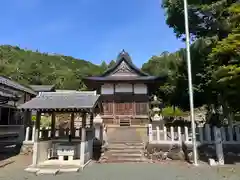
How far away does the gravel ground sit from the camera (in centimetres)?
833

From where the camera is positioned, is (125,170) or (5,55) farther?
(5,55)

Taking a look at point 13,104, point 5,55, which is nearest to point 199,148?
point 13,104

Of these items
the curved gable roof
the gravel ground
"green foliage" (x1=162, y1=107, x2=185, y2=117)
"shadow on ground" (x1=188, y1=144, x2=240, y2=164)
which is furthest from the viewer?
"green foliage" (x1=162, y1=107, x2=185, y2=117)

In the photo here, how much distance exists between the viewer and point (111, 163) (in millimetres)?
11078

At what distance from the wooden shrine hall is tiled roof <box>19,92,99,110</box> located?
9.40 m

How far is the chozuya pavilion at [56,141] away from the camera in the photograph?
1036cm

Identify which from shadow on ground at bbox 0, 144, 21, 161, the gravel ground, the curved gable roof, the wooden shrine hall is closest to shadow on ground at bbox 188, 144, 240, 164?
the gravel ground

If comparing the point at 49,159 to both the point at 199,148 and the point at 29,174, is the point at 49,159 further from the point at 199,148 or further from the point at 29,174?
the point at 199,148

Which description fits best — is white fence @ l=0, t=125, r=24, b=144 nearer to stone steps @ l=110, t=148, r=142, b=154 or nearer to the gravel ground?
the gravel ground

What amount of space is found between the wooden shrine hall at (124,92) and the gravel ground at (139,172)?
34.9 ft

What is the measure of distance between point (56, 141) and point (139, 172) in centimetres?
550

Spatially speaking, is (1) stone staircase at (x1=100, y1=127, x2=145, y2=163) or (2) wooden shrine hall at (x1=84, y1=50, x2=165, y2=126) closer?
(1) stone staircase at (x1=100, y1=127, x2=145, y2=163)

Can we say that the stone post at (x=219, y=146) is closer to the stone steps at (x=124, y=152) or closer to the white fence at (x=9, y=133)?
the stone steps at (x=124, y=152)

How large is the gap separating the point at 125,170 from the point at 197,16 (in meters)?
11.9
